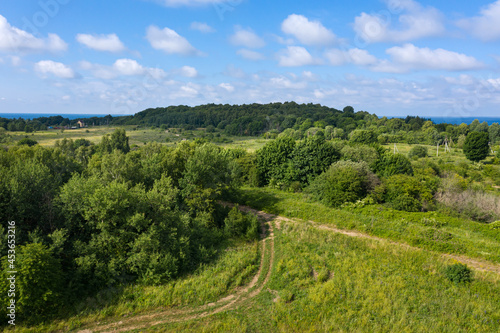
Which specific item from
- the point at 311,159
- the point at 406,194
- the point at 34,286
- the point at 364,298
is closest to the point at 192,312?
the point at 34,286

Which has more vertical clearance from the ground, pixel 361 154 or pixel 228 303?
pixel 361 154

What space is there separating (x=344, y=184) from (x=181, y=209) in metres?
16.6

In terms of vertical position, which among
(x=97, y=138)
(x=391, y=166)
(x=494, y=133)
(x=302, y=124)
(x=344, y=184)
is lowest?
(x=344, y=184)

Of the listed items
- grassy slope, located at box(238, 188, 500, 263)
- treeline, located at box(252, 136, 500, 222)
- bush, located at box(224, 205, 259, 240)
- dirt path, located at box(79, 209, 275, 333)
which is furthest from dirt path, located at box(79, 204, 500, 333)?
treeline, located at box(252, 136, 500, 222)

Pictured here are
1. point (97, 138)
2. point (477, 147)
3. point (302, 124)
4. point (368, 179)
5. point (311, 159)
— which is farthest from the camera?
point (302, 124)

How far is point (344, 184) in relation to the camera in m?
29.8

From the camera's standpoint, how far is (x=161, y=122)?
13388 cm

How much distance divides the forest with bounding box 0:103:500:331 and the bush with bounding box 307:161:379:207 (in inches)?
5.2

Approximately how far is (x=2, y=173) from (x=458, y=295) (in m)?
29.3

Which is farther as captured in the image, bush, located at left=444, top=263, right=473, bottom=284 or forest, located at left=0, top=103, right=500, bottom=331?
bush, located at left=444, top=263, right=473, bottom=284

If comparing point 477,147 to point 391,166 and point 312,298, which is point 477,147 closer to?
point 391,166

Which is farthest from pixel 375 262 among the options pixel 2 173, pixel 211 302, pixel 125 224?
pixel 2 173

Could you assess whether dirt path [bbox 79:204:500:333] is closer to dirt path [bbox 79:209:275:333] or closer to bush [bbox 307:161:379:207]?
dirt path [bbox 79:209:275:333]

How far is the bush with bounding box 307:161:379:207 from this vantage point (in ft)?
97.2
